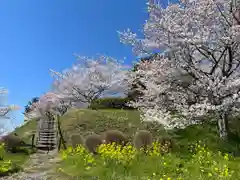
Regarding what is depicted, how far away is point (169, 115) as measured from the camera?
1488 centimetres

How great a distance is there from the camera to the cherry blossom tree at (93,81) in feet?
125

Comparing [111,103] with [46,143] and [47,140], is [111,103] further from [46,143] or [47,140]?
[46,143]

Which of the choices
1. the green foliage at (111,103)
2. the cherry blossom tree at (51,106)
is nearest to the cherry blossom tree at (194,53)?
the green foliage at (111,103)

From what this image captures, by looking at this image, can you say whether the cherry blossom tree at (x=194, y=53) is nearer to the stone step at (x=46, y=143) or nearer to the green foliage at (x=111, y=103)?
the stone step at (x=46, y=143)

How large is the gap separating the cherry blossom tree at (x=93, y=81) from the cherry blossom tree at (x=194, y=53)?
70.6ft

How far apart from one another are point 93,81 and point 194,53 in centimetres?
2321

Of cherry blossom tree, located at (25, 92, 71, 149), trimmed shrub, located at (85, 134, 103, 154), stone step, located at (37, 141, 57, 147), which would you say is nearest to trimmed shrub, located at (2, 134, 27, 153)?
stone step, located at (37, 141, 57, 147)

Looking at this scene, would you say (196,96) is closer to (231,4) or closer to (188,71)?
(188,71)

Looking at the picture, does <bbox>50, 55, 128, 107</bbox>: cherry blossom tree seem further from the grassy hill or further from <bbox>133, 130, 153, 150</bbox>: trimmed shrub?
<bbox>133, 130, 153, 150</bbox>: trimmed shrub

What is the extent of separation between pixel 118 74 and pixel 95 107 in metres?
7.25

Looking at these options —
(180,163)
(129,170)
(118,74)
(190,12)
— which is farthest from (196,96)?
(118,74)

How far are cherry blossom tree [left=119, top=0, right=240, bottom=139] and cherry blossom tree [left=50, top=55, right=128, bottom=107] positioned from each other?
21.5 metres

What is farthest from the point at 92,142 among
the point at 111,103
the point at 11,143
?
the point at 111,103

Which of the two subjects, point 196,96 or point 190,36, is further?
point 196,96
